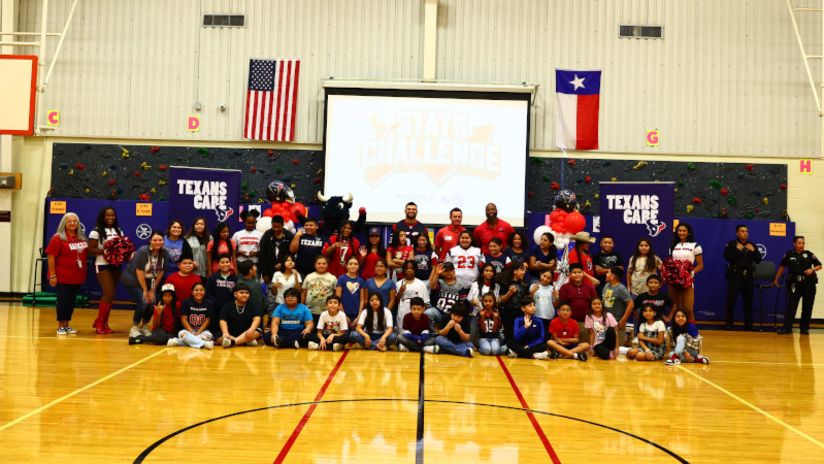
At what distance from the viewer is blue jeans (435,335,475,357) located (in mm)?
9602

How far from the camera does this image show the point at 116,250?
10.4 metres

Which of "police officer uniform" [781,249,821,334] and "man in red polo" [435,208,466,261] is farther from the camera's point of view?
"police officer uniform" [781,249,821,334]

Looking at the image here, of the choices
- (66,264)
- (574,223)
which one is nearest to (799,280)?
(574,223)

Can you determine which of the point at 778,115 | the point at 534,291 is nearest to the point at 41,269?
the point at 534,291

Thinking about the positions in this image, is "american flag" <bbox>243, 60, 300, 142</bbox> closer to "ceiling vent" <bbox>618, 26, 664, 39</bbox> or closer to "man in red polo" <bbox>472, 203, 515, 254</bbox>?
"man in red polo" <bbox>472, 203, 515, 254</bbox>

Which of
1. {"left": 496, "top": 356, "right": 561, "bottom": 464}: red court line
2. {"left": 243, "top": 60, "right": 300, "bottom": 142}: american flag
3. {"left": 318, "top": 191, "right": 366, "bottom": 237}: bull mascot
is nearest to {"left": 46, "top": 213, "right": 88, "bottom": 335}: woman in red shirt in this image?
{"left": 318, "top": 191, "right": 366, "bottom": 237}: bull mascot

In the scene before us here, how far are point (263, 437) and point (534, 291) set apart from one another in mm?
5572

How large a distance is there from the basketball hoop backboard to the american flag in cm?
407

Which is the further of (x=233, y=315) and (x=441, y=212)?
(x=441, y=212)

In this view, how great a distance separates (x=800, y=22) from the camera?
583 inches

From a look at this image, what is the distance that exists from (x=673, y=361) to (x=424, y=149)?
6533 mm

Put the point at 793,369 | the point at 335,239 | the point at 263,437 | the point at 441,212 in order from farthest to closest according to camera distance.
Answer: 1. the point at 441,212
2. the point at 335,239
3. the point at 793,369
4. the point at 263,437

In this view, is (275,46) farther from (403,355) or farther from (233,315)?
(403,355)

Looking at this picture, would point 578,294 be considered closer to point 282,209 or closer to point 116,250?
point 282,209
